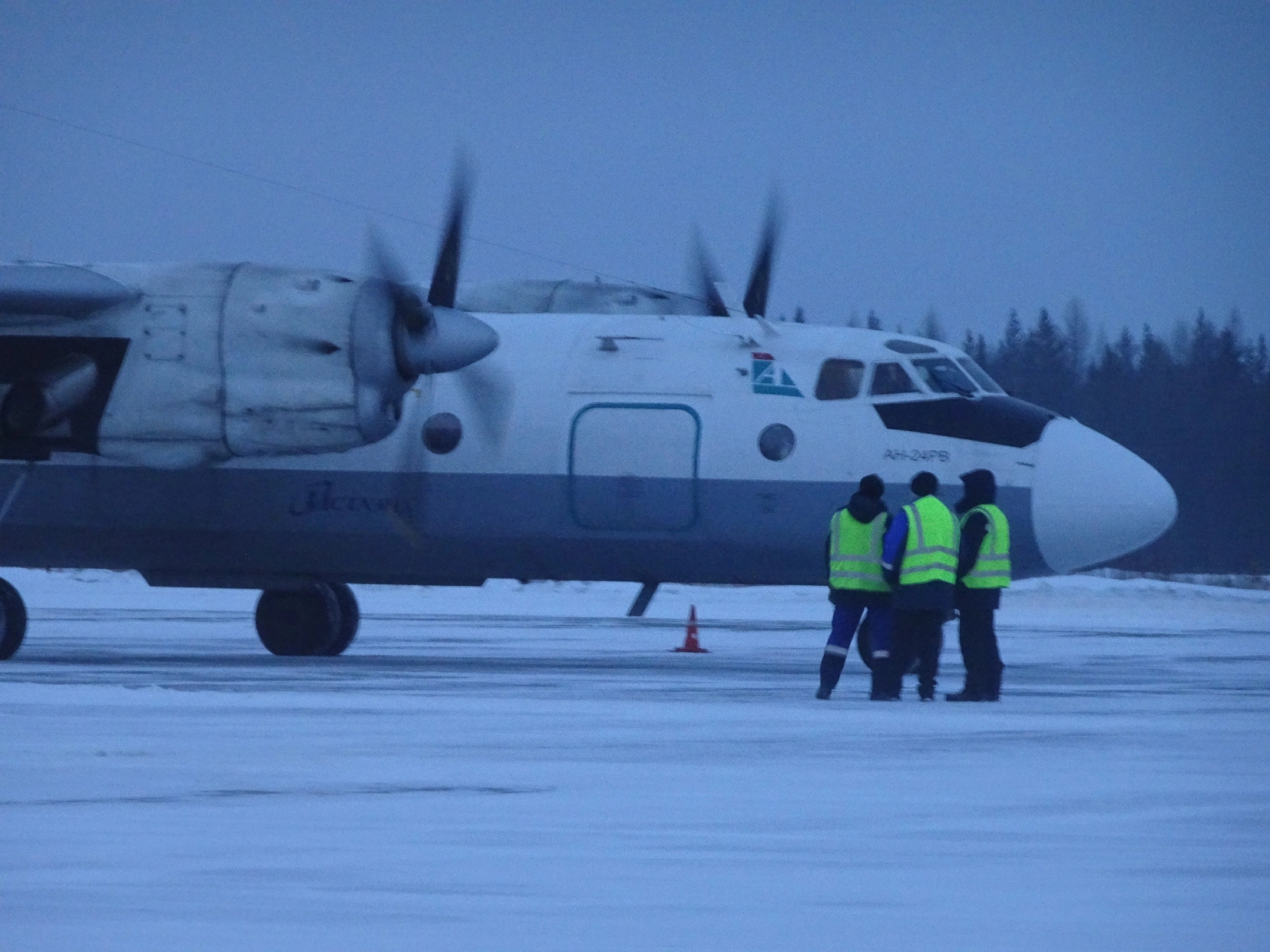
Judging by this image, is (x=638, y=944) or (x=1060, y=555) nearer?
(x=638, y=944)

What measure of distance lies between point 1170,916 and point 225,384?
14.4 m

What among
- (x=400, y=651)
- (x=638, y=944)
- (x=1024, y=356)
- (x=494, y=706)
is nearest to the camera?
(x=638, y=944)

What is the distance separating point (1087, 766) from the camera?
Result: 437 inches

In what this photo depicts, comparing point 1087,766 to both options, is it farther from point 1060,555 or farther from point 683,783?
point 1060,555

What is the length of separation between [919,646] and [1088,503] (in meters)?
4.03

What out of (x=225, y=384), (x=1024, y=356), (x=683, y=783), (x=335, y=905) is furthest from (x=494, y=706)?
(x=1024, y=356)

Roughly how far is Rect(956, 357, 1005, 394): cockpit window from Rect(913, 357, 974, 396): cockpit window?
0.14 meters

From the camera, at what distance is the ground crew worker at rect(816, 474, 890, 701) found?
53.7ft

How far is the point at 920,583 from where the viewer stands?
1611 centimetres

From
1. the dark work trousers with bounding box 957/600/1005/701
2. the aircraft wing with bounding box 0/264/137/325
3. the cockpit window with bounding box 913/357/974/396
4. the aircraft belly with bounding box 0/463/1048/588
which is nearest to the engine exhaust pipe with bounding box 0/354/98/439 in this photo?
the aircraft wing with bounding box 0/264/137/325

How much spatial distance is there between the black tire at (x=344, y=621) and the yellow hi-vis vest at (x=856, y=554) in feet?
25.4

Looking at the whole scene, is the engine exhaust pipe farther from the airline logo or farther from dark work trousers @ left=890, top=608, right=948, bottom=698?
dark work trousers @ left=890, top=608, right=948, bottom=698

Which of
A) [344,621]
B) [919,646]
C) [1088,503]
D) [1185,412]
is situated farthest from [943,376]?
[1185,412]

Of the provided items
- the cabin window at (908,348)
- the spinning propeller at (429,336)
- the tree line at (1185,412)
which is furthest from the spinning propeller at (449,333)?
the tree line at (1185,412)
